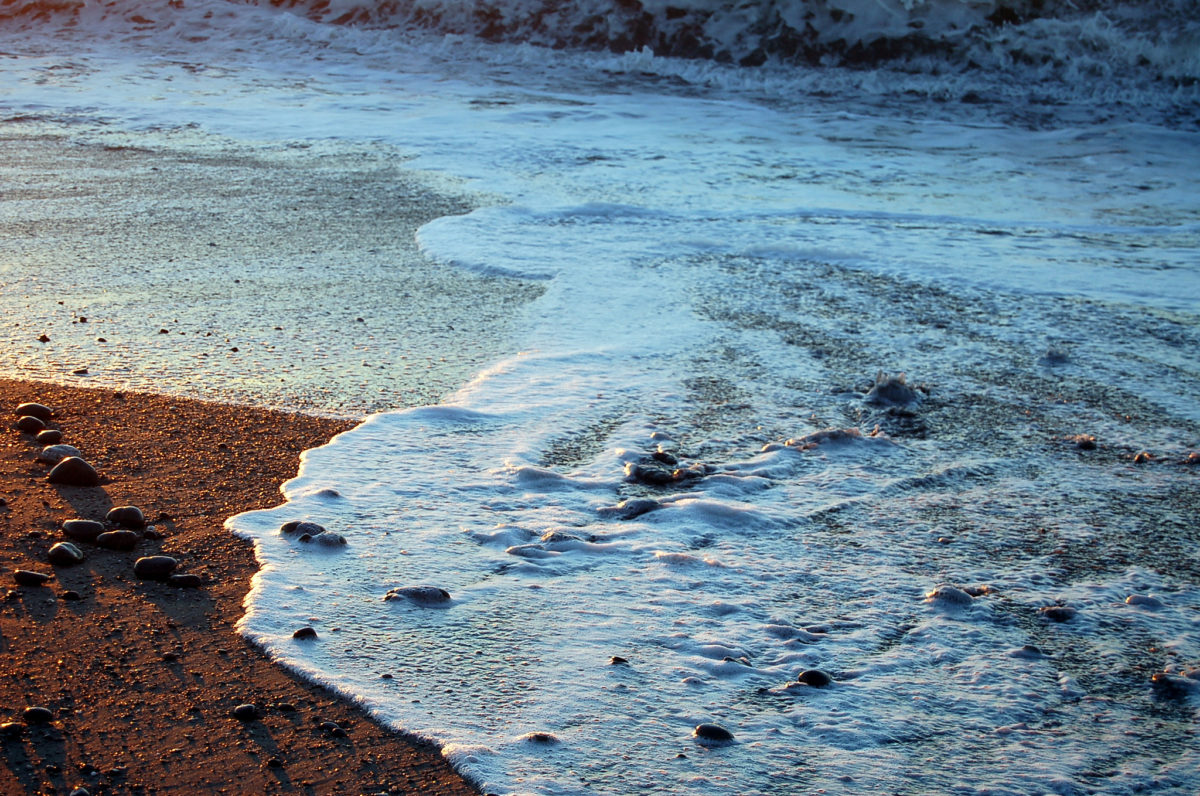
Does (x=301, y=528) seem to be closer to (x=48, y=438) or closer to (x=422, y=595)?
(x=422, y=595)

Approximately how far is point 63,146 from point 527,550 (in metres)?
6.45

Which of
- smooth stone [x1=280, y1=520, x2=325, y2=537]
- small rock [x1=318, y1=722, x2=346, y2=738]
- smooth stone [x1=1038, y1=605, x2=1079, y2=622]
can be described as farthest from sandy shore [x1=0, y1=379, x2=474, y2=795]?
smooth stone [x1=1038, y1=605, x2=1079, y2=622]

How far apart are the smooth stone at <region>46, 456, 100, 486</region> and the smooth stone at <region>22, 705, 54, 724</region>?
902 millimetres

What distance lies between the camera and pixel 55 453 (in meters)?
2.58

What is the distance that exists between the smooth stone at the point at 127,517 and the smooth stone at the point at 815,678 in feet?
4.71

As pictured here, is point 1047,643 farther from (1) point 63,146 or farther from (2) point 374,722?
(1) point 63,146

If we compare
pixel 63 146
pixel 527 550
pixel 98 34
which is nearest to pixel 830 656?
pixel 527 550

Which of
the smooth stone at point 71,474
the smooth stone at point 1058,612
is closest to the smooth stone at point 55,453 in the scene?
the smooth stone at point 71,474

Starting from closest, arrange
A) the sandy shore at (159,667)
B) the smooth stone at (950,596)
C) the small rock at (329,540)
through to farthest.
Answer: the sandy shore at (159,667), the smooth stone at (950,596), the small rock at (329,540)

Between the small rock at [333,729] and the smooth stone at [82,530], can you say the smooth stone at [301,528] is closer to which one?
the smooth stone at [82,530]

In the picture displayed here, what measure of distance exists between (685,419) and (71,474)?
1.63m

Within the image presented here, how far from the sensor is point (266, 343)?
141 inches

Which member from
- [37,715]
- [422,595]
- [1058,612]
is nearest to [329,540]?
[422,595]

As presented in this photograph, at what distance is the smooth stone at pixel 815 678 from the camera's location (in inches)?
74.1
